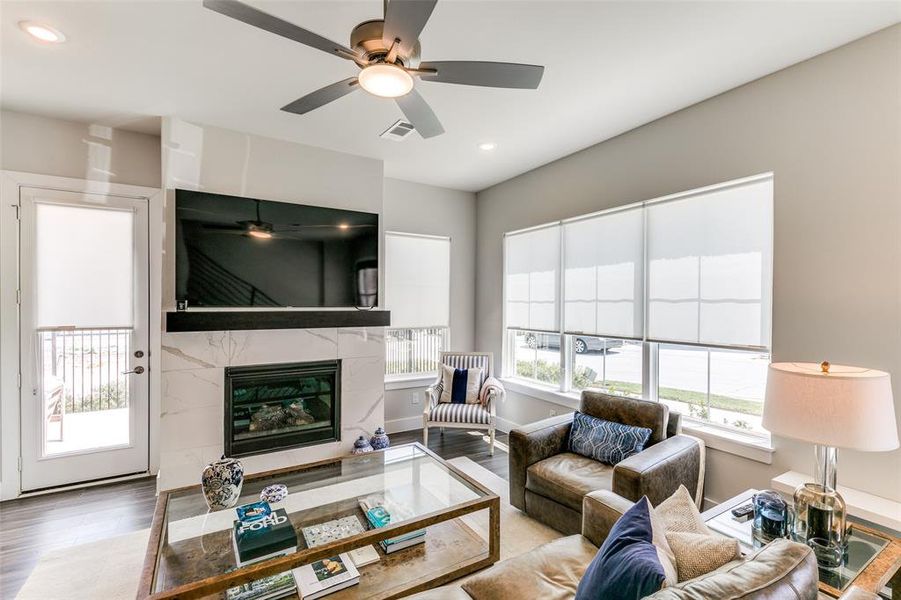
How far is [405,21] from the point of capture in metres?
1.42

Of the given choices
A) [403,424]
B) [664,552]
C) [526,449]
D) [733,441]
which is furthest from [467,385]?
[664,552]

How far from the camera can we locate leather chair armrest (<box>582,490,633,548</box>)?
5.62 feet

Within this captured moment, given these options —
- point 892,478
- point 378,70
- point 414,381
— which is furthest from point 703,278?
point 414,381

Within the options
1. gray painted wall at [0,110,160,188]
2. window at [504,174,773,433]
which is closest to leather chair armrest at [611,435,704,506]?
window at [504,174,773,433]

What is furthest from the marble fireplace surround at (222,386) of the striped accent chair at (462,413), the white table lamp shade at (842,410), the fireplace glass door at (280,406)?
the white table lamp shade at (842,410)

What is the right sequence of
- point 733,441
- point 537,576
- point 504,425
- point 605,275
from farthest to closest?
point 504,425 → point 605,275 → point 733,441 → point 537,576

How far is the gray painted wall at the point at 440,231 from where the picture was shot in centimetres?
461

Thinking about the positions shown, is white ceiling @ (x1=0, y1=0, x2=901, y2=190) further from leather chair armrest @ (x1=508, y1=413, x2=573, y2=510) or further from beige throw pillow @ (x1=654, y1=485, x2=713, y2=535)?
leather chair armrest @ (x1=508, y1=413, x2=573, y2=510)

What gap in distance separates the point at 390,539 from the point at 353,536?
0.84 ft

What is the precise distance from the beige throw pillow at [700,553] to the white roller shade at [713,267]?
1.79 metres

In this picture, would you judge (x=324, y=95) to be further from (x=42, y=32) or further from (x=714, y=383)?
(x=714, y=383)

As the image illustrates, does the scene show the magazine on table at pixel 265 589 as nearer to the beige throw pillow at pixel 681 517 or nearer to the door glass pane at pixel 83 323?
the beige throw pillow at pixel 681 517

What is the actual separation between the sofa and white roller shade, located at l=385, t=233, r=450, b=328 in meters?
3.14

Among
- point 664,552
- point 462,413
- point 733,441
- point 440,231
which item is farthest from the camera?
point 440,231
